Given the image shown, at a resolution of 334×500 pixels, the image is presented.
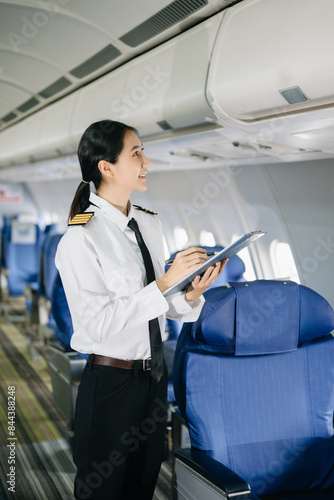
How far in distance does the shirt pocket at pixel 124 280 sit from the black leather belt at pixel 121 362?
223 millimetres

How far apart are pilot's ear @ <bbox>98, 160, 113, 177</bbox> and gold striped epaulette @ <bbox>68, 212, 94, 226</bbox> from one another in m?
0.15

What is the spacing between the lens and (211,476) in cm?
182

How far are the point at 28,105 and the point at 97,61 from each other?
6.68ft

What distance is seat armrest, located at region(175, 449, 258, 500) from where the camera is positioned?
173 cm

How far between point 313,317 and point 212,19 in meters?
1.56

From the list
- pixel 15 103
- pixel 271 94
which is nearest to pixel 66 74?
pixel 15 103

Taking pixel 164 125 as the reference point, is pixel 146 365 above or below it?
below

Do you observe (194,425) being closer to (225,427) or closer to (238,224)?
(225,427)

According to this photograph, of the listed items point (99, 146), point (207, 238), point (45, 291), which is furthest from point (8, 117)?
point (99, 146)

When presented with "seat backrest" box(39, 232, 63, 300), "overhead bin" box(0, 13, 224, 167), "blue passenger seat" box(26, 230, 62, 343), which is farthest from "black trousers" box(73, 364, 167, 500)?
"seat backrest" box(39, 232, 63, 300)

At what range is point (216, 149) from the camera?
3510mm

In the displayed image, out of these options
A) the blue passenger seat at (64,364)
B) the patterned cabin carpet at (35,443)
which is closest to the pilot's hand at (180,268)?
the patterned cabin carpet at (35,443)

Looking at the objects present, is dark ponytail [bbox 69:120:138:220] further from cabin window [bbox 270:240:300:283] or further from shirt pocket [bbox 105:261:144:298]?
cabin window [bbox 270:240:300:283]

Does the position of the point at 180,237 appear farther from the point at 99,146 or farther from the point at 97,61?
the point at 99,146
